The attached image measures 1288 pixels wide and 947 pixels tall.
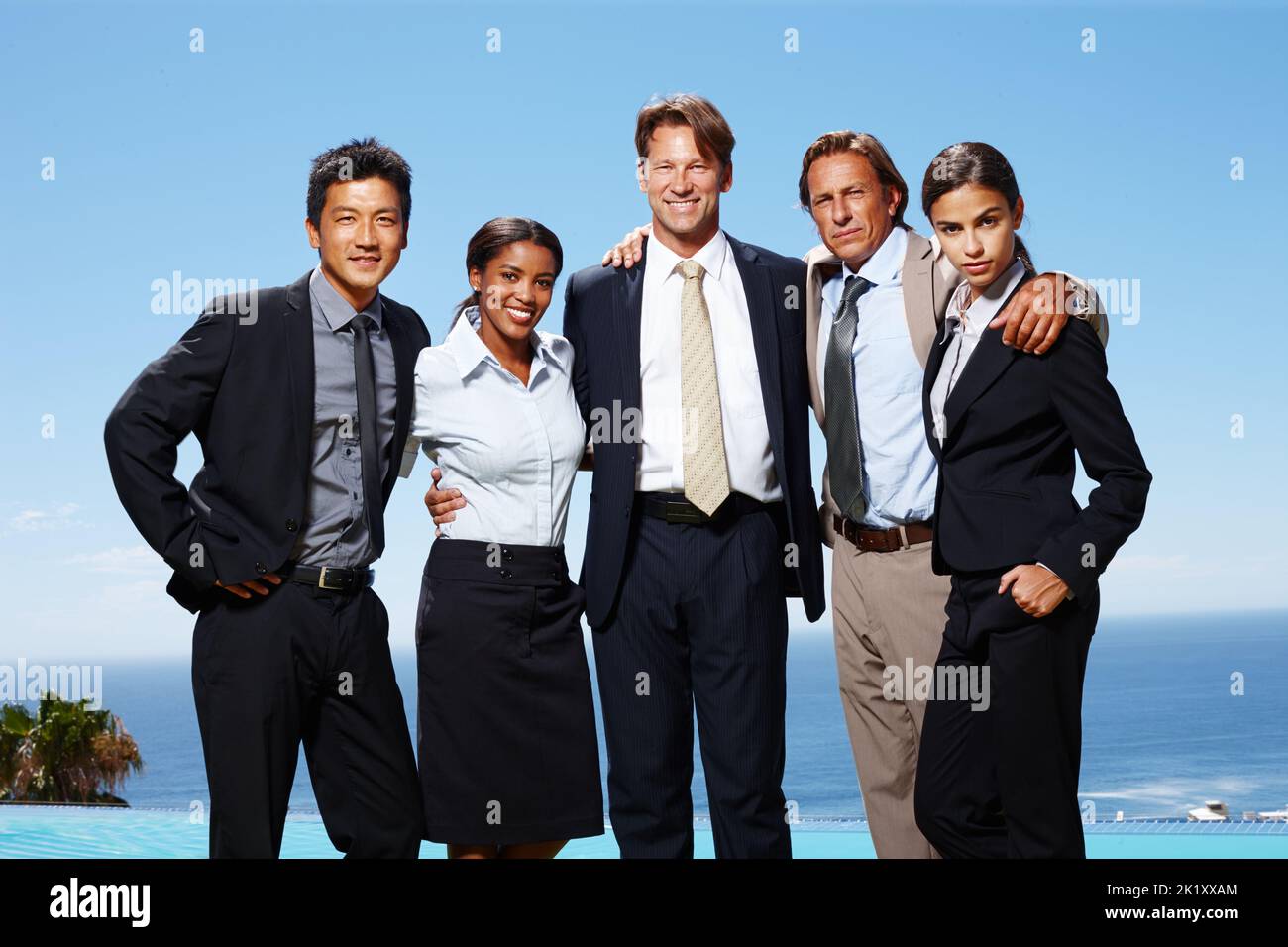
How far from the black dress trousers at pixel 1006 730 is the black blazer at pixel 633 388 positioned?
0.60m

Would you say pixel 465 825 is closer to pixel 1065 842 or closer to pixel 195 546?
pixel 195 546

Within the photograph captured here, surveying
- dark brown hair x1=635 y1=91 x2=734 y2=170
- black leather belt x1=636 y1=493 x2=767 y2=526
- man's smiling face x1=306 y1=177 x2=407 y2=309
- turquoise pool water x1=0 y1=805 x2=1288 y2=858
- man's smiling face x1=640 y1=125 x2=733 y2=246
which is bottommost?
turquoise pool water x1=0 y1=805 x2=1288 y2=858

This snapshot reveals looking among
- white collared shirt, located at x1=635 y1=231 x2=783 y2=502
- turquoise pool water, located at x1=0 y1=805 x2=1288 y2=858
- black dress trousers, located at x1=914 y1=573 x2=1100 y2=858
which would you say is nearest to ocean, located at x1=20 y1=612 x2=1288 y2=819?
turquoise pool water, located at x1=0 y1=805 x2=1288 y2=858

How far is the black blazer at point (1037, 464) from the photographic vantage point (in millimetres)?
3098

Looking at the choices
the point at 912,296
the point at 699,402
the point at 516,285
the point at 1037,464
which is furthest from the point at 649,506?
the point at 1037,464

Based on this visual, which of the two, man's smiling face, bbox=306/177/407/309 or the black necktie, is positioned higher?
man's smiling face, bbox=306/177/407/309

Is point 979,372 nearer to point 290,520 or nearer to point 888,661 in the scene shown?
point 888,661

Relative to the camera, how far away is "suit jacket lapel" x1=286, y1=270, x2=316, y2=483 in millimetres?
3439

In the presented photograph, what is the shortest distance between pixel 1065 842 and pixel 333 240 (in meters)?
2.59

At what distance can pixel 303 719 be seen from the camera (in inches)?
137

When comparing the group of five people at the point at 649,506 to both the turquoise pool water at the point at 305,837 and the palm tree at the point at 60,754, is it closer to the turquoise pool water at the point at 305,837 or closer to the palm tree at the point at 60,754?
the turquoise pool water at the point at 305,837

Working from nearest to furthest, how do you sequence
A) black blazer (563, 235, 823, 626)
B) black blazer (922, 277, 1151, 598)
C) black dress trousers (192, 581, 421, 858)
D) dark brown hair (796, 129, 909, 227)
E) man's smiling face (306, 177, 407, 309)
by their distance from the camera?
black blazer (922, 277, 1151, 598), black dress trousers (192, 581, 421, 858), man's smiling face (306, 177, 407, 309), black blazer (563, 235, 823, 626), dark brown hair (796, 129, 909, 227)

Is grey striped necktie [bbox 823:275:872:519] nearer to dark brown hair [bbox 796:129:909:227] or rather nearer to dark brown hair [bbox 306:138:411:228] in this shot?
A: dark brown hair [bbox 796:129:909:227]

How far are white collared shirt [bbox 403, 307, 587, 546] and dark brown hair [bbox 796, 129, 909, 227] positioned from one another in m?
1.05
